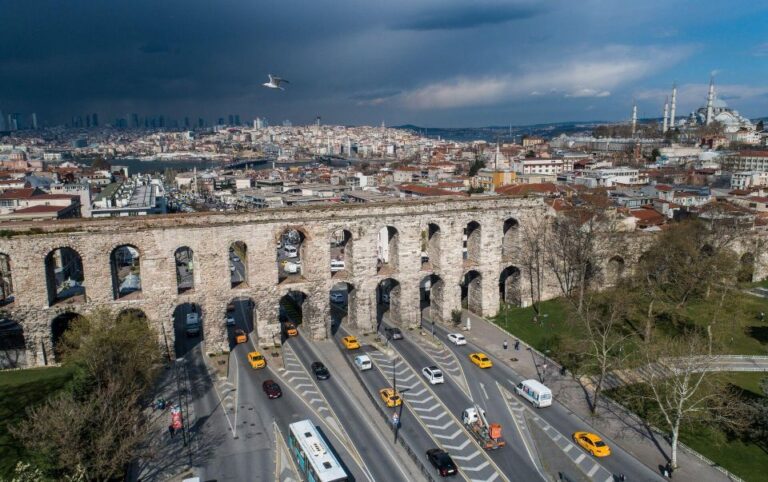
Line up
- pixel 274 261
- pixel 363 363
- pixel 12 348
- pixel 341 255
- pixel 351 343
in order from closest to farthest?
pixel 363 363 < pixel 12 348 < pixel 274 261 < pixel 351 343 < pixel 341 255

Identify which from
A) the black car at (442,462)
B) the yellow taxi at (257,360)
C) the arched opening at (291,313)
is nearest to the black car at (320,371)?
the yellow taxi at (257,360)

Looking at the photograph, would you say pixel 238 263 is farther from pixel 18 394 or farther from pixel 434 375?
pixel 434 375

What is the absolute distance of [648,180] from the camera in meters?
115

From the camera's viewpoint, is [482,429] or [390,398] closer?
[482,429]

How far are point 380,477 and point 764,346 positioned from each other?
31972 millimetres

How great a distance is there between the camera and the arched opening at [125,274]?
38781 mm

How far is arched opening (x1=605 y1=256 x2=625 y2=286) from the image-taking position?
5253 centimetres

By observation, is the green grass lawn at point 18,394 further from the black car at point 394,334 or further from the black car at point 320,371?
the black car at point 394,334

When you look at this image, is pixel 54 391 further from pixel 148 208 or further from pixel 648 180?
pixel 648 180

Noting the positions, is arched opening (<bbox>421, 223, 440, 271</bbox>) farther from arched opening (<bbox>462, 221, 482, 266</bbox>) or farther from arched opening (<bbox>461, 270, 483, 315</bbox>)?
arched opening (<bbox>461, 270, 483, 315</bbox>)

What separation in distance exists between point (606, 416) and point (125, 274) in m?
61.2

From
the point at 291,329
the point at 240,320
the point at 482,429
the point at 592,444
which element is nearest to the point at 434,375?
the point at 482,429

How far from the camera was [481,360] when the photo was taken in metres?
38.9

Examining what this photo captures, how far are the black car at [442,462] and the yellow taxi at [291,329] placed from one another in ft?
66.9
